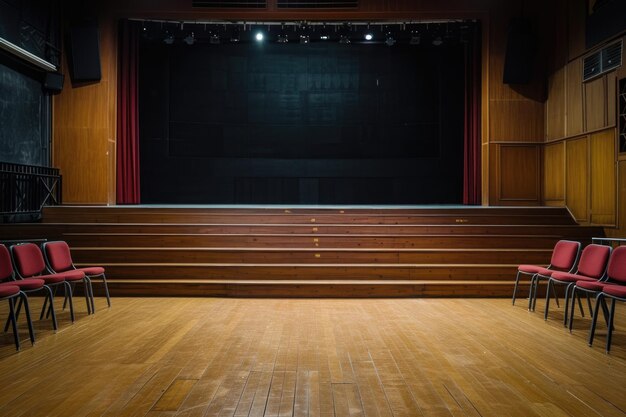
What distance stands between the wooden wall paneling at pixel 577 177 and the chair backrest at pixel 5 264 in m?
7.27

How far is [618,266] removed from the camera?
4.12 m

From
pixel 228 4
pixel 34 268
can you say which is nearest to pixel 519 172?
pixel 228 4

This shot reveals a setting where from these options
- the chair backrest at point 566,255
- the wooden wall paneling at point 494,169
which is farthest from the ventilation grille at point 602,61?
the chair backrest at point 566,255

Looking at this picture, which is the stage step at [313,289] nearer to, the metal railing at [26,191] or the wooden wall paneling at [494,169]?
the metal railing at [26,191]

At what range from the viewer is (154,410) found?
8.45 ft

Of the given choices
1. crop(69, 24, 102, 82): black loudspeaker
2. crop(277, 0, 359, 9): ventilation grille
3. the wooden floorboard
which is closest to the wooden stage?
the wooden floorboard

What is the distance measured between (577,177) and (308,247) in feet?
14.3

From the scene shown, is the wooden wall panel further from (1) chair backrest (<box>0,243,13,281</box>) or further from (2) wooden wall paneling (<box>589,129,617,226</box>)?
(2) wooden wall paneling (<box>589,129,617,226</box>)

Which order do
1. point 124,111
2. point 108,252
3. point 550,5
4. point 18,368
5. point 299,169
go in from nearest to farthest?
point 18,368 → point 108,252 → point 550,5 → point 124,111 → point 299,169

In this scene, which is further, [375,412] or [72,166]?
[72,166]

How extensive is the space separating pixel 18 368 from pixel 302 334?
77.4 inches

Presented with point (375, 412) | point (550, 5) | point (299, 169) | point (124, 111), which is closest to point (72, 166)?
point (124, 111)

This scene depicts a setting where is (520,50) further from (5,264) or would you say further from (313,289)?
(5,264)

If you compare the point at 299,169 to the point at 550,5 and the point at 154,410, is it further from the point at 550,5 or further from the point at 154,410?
the point at 154,410
